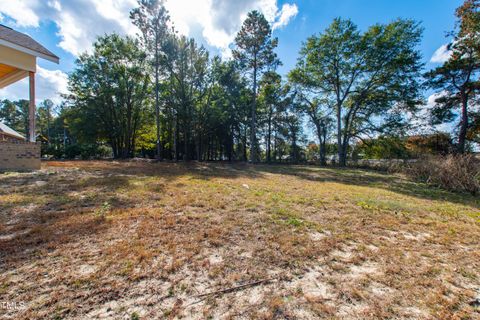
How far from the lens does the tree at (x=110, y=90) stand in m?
17.3

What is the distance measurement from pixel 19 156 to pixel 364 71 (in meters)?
22.8

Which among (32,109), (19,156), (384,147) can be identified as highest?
(32,109)

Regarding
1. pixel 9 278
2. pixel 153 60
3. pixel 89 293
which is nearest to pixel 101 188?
pixel 9 278

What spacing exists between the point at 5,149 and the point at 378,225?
9.75 metres

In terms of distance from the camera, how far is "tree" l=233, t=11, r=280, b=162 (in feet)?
48.1

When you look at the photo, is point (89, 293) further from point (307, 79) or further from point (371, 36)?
point (371, 36)

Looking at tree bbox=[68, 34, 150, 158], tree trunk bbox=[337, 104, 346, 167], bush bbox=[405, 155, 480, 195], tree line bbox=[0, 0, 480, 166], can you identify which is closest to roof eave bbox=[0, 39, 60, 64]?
tree line bbox=[0, 0, 480, 166]

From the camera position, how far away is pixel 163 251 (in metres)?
1.97

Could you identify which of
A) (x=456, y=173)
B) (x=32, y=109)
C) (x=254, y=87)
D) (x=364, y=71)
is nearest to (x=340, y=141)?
(x=364, y=71)

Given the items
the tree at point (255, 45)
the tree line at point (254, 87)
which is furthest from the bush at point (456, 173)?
the tree at point (255, 45)

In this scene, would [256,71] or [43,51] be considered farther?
[256,71]

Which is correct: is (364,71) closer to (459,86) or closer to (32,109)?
(459,86)

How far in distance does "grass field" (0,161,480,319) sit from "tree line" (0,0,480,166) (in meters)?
12.5

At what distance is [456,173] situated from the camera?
6.49m
